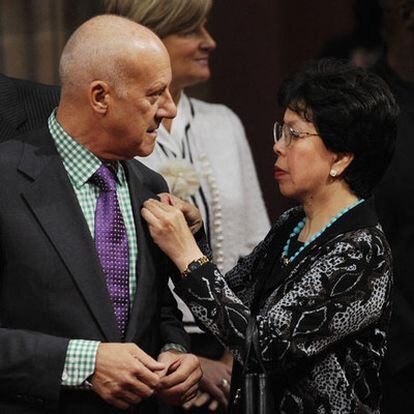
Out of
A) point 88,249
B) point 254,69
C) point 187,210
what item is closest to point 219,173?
point 187,210

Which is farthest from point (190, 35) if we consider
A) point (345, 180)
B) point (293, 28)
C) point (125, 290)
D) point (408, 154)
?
point (293, 28)

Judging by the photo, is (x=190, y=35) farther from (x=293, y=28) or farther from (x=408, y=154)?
(x=293, y=28)

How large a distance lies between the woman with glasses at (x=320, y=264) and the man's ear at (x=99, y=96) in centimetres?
25

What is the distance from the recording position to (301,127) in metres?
2.67

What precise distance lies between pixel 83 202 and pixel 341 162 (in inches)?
24.0

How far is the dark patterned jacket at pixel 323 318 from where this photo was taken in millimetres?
2506

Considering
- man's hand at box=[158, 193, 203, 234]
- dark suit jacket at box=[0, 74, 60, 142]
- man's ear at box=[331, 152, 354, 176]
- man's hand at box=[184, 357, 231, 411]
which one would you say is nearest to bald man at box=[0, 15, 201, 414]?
man's hand at box=[158, 193, 203, 234]

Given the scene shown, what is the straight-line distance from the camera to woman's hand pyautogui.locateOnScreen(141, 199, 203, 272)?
2523 millimetres

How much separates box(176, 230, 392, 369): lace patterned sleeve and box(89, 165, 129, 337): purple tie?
6.2 inches

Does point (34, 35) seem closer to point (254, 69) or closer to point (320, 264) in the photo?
point (254, 69)

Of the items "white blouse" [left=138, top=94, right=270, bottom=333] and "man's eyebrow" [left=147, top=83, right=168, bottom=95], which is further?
"white blouse" [left=138, top=94, right=270, bottom=333]

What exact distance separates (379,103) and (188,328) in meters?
0.97

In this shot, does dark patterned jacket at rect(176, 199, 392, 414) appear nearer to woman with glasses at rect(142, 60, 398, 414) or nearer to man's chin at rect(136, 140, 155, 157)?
woman with glasses at rect(142, 60, 398, 414)

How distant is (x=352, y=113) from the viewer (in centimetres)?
261
